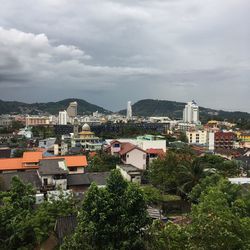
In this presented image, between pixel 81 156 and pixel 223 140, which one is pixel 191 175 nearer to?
pixel 81 156

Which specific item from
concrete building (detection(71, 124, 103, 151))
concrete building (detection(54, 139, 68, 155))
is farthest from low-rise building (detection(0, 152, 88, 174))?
concrete building (detection(71, 124, 103, 151))

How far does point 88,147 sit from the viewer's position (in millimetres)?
65875

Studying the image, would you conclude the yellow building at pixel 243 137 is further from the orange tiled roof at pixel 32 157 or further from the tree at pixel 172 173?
the orange tiled roof at pixel 32 157

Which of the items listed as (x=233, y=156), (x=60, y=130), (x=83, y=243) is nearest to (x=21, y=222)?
(x=83, y=243)

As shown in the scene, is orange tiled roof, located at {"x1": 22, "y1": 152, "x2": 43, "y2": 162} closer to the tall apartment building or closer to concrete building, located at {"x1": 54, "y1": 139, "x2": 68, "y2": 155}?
concrete building, located at {"x1": 54, "y1": 139, "x2": 68, "y2": 155}

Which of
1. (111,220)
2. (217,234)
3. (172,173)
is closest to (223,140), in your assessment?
(172,173)

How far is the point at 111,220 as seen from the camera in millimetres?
11820

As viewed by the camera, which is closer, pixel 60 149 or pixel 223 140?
pixel 60 149

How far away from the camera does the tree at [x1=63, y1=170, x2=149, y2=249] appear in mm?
11320

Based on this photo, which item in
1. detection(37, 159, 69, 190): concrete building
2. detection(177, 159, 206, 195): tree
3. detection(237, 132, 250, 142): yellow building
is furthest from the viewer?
detection(237, 132, 250, 142): yellow building

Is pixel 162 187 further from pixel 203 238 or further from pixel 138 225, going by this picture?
pixel 203 238

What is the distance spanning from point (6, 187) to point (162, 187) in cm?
1270

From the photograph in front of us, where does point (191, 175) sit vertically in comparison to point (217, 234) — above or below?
below

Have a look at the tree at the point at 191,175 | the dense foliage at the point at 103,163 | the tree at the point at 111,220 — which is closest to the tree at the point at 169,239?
the tree at the point at 111,220
